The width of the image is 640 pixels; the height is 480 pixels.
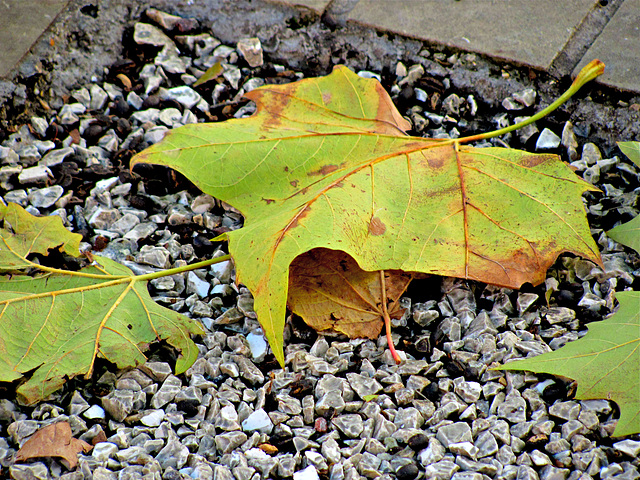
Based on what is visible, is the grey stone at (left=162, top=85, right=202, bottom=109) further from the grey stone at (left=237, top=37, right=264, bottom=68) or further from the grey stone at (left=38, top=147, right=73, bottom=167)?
the grey stone at (left=38, top=147, right=73, bottom=167)

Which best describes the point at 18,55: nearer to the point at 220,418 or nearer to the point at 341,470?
the point at 220,418

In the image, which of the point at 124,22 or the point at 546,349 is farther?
the point at 124,22

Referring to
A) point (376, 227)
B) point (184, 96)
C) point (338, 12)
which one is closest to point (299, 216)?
point (376, 227)

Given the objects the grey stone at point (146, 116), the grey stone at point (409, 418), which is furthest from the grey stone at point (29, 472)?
the grey stone at point (146, 116)

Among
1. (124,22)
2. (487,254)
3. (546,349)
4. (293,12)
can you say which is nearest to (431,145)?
(487,254)

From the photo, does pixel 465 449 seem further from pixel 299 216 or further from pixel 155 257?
pixel 155 257

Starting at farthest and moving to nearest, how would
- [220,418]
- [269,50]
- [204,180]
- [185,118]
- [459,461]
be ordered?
[269,50]
[185,118]
[204,180]
[220,418]
[459,461]

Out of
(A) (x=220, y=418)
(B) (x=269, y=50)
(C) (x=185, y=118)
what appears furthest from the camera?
(B) (x=269, y=50)
